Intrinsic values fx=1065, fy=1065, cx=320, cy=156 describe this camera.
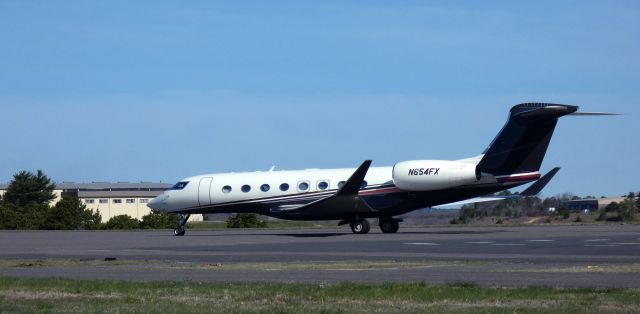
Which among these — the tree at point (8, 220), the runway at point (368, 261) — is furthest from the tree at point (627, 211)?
the tree at point (8, 220)

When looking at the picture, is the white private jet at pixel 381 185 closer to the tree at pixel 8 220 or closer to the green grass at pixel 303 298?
the tree at pixel 8 220

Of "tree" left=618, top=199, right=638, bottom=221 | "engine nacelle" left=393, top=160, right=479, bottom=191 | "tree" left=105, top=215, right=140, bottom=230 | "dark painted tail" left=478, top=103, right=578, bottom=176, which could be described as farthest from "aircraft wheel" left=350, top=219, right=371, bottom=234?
"tree" left=618, top=199, right=638, bottom=221

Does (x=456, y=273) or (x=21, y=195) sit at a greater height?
(x=21, y=195)

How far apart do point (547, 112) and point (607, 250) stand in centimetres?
1227

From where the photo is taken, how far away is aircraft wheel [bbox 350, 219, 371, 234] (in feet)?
152

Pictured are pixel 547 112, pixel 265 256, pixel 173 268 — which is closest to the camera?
pixel 173 268

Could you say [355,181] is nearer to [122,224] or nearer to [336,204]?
[336,204]

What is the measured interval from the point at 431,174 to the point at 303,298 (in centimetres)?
2779

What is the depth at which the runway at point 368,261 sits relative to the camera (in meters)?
20.8

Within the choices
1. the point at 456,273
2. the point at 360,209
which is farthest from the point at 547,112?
the point at 456,273

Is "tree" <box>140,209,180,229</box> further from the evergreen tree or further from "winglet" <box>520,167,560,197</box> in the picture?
"winglet" <box>520,167,560,197</box>

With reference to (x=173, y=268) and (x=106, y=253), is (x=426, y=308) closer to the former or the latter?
(x=173, y=268)

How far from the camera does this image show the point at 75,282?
768 inches

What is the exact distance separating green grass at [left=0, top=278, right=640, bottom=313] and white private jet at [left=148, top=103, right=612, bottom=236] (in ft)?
81.9
